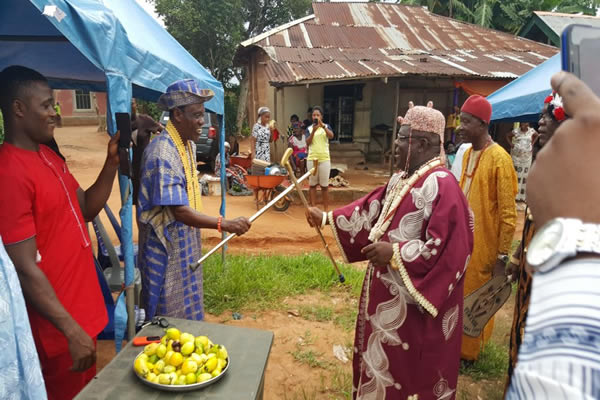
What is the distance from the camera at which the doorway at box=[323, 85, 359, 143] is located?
13.2 m

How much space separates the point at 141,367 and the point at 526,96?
4.90 meters

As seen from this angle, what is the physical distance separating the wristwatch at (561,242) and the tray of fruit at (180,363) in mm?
1474

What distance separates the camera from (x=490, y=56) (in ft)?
40.3

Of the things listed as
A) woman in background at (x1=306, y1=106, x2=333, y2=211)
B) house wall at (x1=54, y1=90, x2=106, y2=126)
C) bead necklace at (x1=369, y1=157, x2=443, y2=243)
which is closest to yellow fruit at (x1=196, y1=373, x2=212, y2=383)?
bead necklace at (x1=369, y1=157, x2=443, y2=243)

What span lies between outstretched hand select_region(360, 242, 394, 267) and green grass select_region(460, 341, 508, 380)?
1.99 metres

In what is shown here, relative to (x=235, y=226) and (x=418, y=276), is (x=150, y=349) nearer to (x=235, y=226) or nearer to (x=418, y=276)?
(x=235, y=226)

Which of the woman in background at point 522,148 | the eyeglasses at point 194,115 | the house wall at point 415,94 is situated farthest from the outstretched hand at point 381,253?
the house wall at point 415,94

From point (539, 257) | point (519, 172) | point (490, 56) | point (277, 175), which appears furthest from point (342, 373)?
point (490, 56)

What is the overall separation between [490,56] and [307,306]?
36.3ft

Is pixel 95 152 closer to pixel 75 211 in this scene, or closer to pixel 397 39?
pixel 397 39

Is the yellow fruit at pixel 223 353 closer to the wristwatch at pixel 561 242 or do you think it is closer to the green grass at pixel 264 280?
the wristwatch at pixel 561 242

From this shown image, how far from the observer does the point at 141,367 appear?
1.76m

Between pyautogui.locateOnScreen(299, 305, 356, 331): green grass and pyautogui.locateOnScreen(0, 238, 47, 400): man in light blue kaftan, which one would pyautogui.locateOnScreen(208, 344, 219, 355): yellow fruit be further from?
pyautogui.locateOnScreen(299, 305, 356, 331): green grass

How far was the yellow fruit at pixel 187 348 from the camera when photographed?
182 centimetres
